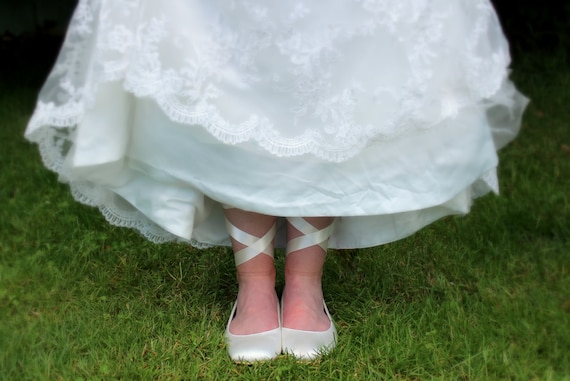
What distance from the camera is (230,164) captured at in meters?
1.31

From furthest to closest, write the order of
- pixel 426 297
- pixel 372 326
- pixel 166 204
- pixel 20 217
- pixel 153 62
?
pixel 20 217 < pixel 426 297 < pixel 372 326 < pixel 166 204 < pixel 153 62

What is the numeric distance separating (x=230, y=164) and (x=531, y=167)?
1.43m

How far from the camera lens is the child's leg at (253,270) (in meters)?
1.43

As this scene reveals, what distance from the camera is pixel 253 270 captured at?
1.48m

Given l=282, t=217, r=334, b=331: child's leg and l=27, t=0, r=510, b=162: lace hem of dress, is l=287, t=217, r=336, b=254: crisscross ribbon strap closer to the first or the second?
l=282, t=217, r=334, b=331: child's leg

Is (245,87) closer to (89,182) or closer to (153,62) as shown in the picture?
(153,62)

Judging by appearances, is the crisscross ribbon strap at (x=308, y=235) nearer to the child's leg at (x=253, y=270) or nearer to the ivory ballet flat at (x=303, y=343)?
the child's leg at (x=253, y=270)

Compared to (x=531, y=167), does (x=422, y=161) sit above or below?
above

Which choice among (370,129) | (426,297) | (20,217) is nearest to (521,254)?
(426,297)

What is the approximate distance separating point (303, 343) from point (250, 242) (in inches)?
8.8
